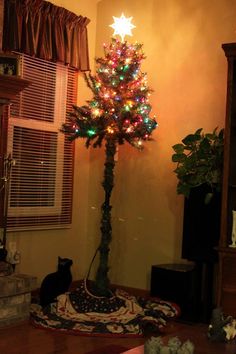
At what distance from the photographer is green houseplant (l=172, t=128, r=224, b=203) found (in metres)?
4.98

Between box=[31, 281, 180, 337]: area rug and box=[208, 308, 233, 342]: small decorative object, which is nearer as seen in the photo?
box=[208, 308, 233, 342]: small decorative object

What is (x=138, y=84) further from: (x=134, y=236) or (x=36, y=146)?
(x=134, y=236)

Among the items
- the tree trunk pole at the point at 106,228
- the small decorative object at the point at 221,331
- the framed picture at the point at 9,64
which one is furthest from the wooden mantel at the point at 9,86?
the small decorative object at the point at 221,331

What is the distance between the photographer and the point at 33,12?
18.0 ft

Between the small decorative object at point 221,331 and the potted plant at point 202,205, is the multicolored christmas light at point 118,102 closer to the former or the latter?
the potted plant at point 202,205

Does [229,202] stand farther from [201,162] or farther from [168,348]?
[168,348]

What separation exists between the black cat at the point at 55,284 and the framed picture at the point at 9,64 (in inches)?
73.1

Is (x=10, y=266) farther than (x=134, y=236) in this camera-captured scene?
No

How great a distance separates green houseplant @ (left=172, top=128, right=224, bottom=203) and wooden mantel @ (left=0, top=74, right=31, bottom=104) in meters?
1.57

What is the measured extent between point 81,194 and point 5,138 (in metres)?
1.31

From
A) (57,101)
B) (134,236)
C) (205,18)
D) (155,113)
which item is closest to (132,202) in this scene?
(134,236)

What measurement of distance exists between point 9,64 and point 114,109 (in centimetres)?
103

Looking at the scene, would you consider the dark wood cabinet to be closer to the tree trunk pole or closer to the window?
the tree trunk pole

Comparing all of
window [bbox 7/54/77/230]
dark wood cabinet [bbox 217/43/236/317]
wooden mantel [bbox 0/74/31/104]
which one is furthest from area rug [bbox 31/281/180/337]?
wooden mantel [bbox 0/74/31/104]
